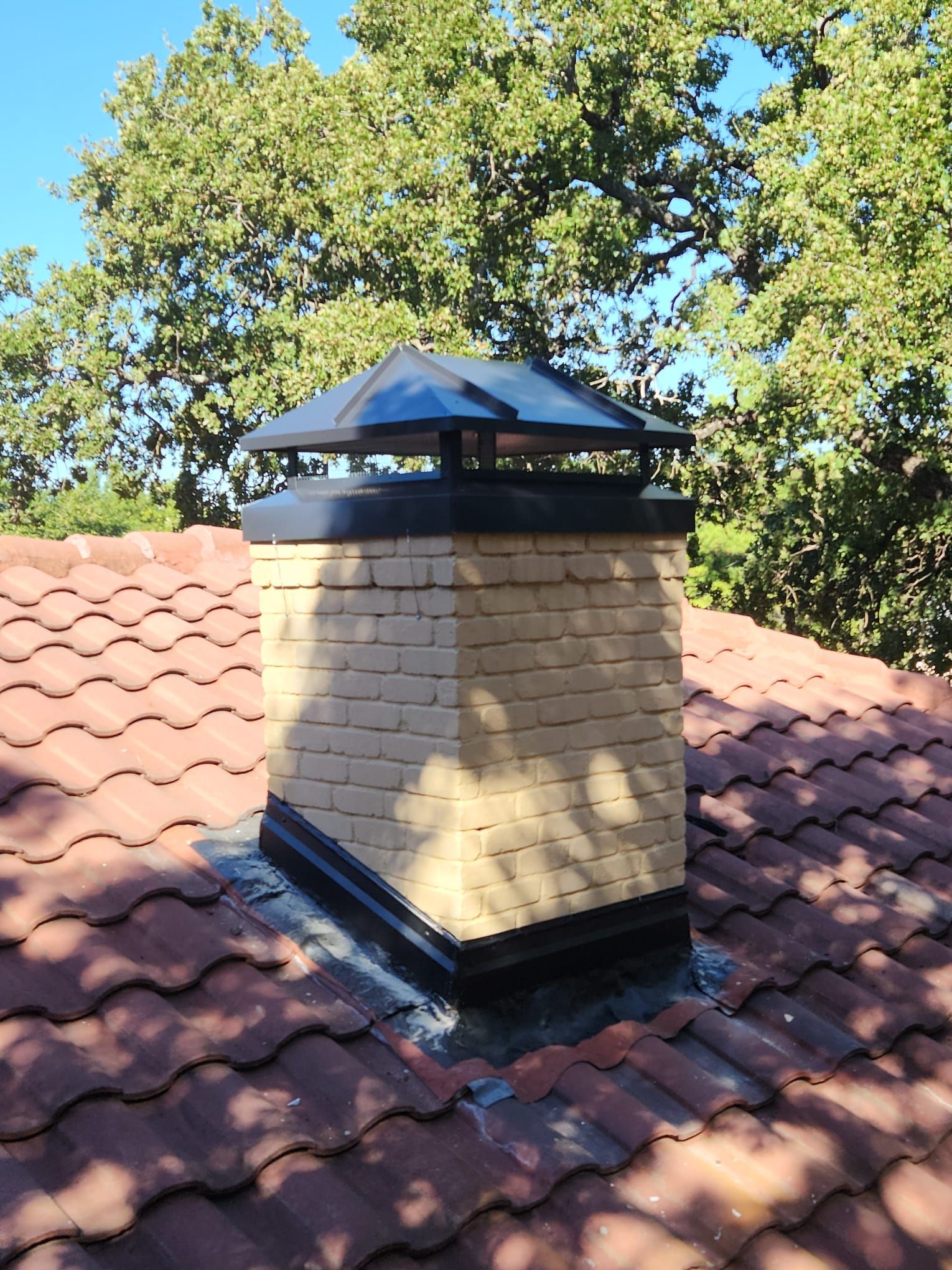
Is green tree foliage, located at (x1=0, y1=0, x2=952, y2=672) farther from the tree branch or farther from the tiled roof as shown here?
the tiled roof

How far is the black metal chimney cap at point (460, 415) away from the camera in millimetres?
2621

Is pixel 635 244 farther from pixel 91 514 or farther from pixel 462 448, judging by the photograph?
pixel 462 448

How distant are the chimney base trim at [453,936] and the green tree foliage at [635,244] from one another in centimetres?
1078

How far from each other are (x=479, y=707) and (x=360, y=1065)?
0.80 m

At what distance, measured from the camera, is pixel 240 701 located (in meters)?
3.90

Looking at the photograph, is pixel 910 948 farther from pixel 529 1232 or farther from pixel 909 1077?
pixel 529 1232

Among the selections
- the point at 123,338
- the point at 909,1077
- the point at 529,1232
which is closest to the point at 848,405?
the point at 909,1077

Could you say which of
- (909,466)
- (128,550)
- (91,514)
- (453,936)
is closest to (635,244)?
(909,466)

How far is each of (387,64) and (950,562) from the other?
11592 millimetres

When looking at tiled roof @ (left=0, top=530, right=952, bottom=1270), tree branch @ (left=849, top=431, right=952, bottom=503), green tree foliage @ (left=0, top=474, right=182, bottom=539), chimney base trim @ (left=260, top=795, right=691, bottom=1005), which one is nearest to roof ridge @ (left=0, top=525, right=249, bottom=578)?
tiled roof @ (left=0, top=530, right=952, bottom=1270)

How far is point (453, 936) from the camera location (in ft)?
8.52

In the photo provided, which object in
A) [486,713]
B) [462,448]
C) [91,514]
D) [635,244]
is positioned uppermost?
[635,244]

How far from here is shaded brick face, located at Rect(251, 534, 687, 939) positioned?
101 inches

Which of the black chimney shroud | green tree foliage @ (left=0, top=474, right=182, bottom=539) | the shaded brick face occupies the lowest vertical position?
green tree foliage @ (left=0, top=474, right=182, bottom=539)
